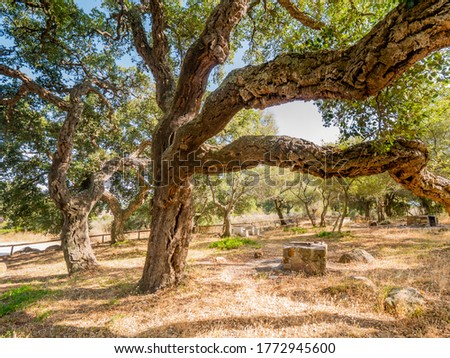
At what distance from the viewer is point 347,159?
4.02m

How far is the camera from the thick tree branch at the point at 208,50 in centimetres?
485

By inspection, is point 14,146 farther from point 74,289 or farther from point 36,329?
point 36,329

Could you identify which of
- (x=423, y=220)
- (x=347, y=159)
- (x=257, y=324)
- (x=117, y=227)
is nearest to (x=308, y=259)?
(x=257, y=324)

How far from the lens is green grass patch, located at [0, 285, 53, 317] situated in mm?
5016

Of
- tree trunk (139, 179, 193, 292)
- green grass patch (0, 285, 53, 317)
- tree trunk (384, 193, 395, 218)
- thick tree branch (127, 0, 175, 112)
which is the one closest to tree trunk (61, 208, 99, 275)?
green grass patch (0, 285, 53, 317)

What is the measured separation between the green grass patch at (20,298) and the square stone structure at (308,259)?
22.8ft

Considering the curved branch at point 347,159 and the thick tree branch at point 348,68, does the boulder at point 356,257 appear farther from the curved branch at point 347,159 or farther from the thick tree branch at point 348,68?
the thick tree branch at point 348,68

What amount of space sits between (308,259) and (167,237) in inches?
170

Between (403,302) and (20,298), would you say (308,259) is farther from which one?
(20,298)

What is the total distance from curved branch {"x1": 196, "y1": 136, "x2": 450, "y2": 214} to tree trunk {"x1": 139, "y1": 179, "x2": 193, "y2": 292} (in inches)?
74.0

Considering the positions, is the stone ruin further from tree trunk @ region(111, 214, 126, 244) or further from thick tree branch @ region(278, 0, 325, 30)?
tree trunk @ region(111, 214, 126, 244)

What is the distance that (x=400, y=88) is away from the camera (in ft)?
11.3

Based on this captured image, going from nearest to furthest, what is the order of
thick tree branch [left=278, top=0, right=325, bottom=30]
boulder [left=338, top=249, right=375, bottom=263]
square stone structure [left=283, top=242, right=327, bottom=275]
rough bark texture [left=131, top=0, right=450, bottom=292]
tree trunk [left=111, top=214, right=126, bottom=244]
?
rough bark texture [left=131, top=0, right=450, bottom=292] < thick tree branch [left=278, top=0, right=325, bottom=30] < square stone structure [left=283, top=242, right=327, bottom=275] < boulder [left=338, top=249, right=375, bottom=263] < tree trunk [left=111, top=214, right=126, bottom=244]

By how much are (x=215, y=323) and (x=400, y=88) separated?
479cm
